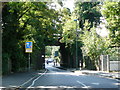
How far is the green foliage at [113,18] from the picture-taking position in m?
22.4

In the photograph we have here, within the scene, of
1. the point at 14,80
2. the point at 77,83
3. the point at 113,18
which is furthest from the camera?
the point at 113,18

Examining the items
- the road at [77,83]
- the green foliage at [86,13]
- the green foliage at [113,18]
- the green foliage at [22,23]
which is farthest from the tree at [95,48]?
the road at [77,83]

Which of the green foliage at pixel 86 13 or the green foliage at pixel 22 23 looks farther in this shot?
the green foliage at pixel 86 13

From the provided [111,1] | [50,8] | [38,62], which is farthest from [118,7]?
[38,62]

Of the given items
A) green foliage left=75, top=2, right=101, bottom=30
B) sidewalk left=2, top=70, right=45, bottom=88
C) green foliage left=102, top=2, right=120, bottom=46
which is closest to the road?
sidewalk left=2, top=70, right=45, bottom=88

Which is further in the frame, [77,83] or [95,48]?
[95,48]

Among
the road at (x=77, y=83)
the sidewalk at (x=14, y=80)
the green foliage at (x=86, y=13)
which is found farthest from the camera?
the green foliage at (x=86, y=13)

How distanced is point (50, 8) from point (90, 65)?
758 inches

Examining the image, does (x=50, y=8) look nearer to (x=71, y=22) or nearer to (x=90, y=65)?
(x=90, y=65)

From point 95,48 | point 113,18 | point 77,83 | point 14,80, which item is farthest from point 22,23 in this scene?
point 95,48

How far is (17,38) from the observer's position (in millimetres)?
30031

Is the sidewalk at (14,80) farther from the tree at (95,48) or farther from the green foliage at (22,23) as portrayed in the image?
the tree at (95,48)

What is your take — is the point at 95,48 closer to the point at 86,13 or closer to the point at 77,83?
the point at 86,13

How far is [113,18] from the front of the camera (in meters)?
24.1
